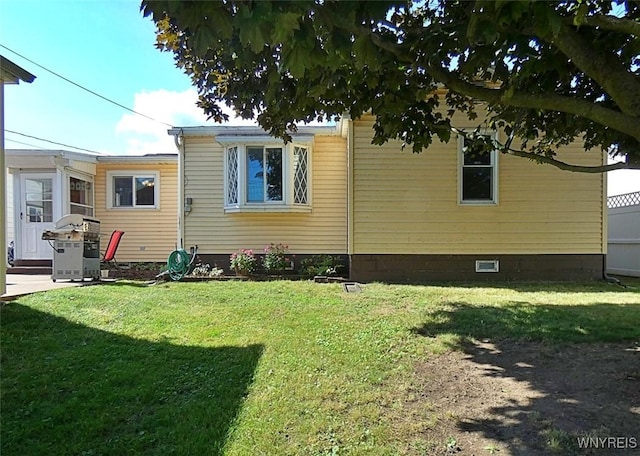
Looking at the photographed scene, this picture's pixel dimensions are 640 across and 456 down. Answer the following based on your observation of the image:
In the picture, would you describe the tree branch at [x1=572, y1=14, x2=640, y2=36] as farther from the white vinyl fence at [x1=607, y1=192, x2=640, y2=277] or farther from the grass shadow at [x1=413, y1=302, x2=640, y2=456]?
the white vinyl fence at [x1=607, y1=192, x2=640, y2=277]

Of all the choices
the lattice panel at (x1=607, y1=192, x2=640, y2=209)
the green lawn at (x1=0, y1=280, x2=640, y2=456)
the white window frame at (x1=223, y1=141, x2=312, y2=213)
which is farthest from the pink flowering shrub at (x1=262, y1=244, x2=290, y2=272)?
the lattice panel at (x1=607, y1=192, x2=640, y2=209)

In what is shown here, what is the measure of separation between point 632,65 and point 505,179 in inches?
196

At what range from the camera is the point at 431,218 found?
9.41 metres

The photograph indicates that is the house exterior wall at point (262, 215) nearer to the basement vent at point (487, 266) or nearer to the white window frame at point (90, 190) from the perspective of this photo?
the basement vent at point (487, 266)

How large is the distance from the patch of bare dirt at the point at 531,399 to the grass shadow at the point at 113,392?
1526 mm

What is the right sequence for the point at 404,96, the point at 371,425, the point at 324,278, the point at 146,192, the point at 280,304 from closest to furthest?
the point at 371,425 → the point at 404,96 → the point at 280,304 → the point at 324,278 → the point at 146,192

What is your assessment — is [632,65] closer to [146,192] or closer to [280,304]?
[280,304]

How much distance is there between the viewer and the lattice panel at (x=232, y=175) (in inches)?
408

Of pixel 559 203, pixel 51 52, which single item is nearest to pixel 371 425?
pixel 559 203

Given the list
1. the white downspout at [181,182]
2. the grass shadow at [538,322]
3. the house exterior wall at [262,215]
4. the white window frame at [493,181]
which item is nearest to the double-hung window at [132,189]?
the white downspout at [181,182]

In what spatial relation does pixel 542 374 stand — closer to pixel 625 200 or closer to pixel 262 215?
pixel 262 215

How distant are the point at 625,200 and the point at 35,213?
16826 mm

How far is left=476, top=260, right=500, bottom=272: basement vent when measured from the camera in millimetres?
9383

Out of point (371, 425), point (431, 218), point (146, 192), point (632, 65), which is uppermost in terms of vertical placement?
point (632, 65)
